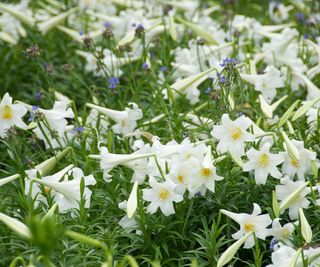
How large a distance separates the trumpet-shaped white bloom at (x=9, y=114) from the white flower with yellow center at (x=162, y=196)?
100cm

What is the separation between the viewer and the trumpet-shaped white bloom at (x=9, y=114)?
408cm

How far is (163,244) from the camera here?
11.9ft

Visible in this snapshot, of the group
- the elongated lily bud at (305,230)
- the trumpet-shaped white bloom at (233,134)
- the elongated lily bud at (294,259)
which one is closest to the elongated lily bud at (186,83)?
the trumpet-shaped white bloom at (233,134)

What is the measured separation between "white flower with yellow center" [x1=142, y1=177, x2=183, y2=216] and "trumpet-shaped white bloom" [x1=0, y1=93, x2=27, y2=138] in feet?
3.27

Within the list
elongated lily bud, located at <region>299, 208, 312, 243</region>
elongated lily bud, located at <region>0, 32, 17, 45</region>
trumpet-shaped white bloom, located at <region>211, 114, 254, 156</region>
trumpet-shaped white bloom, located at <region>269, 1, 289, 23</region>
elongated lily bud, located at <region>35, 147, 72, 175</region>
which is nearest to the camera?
elongated lily bud, located at <region>299, 208, 312, 243</region>

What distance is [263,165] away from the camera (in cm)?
371

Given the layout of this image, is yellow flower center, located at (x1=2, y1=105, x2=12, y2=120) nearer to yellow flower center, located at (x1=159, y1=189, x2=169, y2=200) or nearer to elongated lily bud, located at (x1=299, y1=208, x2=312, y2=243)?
yellow flower center, located at (x1=159, y1=189, x2=169, y2=200)

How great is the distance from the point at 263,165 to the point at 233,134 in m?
0.24

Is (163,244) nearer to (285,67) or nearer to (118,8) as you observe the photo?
(285,67)

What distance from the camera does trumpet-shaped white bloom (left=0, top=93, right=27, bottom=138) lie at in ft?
13.4

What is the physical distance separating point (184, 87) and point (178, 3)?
264 centimetres

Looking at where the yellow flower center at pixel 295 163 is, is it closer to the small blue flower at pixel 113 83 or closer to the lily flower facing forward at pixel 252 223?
the lily flower facing forward at pixel 252 223

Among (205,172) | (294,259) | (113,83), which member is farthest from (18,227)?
(113,83)

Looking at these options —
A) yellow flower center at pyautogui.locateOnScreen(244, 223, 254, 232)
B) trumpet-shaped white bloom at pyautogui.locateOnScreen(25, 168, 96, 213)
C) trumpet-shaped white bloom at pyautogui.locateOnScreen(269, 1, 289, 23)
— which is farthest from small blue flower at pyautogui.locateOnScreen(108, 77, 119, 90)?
trumpet-shaped white bloom at pyautogui.locateOnScreen(269, 1, 289, 23)
